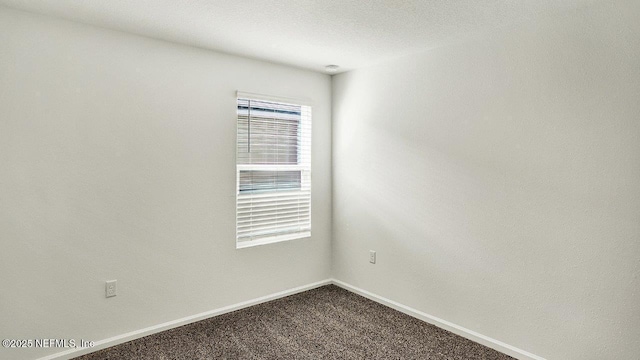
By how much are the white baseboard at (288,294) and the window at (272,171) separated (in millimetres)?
547

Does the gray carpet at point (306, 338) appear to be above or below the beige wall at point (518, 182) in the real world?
below

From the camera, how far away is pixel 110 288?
269 cm

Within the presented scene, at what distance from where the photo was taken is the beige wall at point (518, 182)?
213 centimetres

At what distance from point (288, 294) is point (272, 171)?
1218 mm

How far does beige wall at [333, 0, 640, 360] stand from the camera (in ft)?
6.98

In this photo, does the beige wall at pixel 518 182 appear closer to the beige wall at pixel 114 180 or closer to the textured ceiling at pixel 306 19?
the textured ceiling at pixel 306 19

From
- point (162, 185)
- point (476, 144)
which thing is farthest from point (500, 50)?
point (162, 185)

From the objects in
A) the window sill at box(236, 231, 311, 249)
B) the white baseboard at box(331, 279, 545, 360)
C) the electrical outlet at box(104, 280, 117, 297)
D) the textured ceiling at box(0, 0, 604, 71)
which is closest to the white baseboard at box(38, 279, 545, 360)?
the white baseboard at box(331, 279, 545, 360)

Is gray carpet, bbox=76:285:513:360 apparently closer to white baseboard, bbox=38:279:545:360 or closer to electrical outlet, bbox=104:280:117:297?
white baseboard, bbox=38:279:545:360

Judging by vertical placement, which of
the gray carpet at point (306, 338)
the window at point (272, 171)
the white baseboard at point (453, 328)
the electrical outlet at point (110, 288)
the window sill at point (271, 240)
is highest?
the window at point (272, 171)

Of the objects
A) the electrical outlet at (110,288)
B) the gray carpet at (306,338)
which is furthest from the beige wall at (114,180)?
the gray carpet at (306,338)

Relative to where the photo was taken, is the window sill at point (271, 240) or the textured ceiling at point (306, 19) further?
the window sill at point (271, 240)

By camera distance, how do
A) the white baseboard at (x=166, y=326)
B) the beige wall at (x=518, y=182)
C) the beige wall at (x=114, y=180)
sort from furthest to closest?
the white baseboard at (x=166, y=326), the beige wall at (x=114, y=180), the beige wall at (x=518, y=182)

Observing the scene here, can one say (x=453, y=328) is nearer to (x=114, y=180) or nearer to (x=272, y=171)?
(x=272, y=171)
